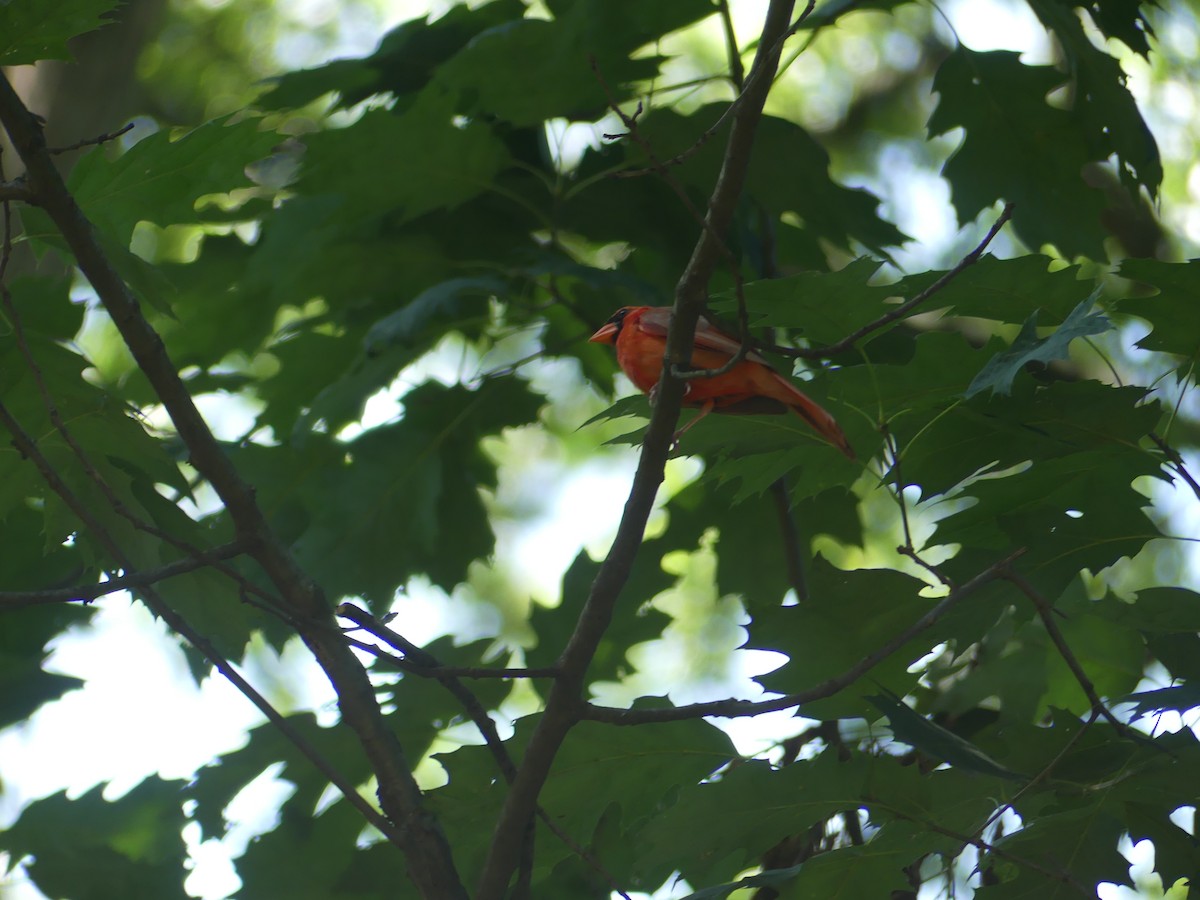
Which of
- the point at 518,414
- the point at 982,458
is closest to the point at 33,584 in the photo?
the point at 518,414

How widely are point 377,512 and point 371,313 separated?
721mm

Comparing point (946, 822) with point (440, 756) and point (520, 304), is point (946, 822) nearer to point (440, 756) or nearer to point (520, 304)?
point (440, 756)

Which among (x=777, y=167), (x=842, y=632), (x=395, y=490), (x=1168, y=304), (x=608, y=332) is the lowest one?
(x=842, y=632)

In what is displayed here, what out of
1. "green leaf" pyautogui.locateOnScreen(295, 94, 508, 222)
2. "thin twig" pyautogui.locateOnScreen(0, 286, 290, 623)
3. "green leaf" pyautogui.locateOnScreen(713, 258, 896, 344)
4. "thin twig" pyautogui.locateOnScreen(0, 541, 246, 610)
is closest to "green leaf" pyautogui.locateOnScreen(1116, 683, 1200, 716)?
"green leaf" pyautogui.locateOnScreen(713, 258, 896, 344)

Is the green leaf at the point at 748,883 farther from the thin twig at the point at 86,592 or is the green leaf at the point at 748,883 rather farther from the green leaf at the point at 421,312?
the green leaf at the point at 421,312

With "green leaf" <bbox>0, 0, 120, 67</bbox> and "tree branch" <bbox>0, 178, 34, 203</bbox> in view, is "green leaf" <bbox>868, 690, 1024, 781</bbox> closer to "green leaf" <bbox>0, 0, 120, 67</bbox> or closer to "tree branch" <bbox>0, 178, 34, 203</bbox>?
"tree branch" <bbox>0, 178, 34, 203</bbox>

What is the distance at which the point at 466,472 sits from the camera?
12.6 ft

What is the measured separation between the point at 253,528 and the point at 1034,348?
142 cm

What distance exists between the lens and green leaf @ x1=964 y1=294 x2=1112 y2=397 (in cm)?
184

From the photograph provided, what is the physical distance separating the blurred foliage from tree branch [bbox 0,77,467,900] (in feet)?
0.41

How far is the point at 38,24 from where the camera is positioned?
2.10m

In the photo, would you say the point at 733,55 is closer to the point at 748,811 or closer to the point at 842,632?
the point at 842,632

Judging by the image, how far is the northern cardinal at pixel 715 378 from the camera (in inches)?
95.9

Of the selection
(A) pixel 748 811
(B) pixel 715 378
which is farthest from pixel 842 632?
(B) pixel 715 378
